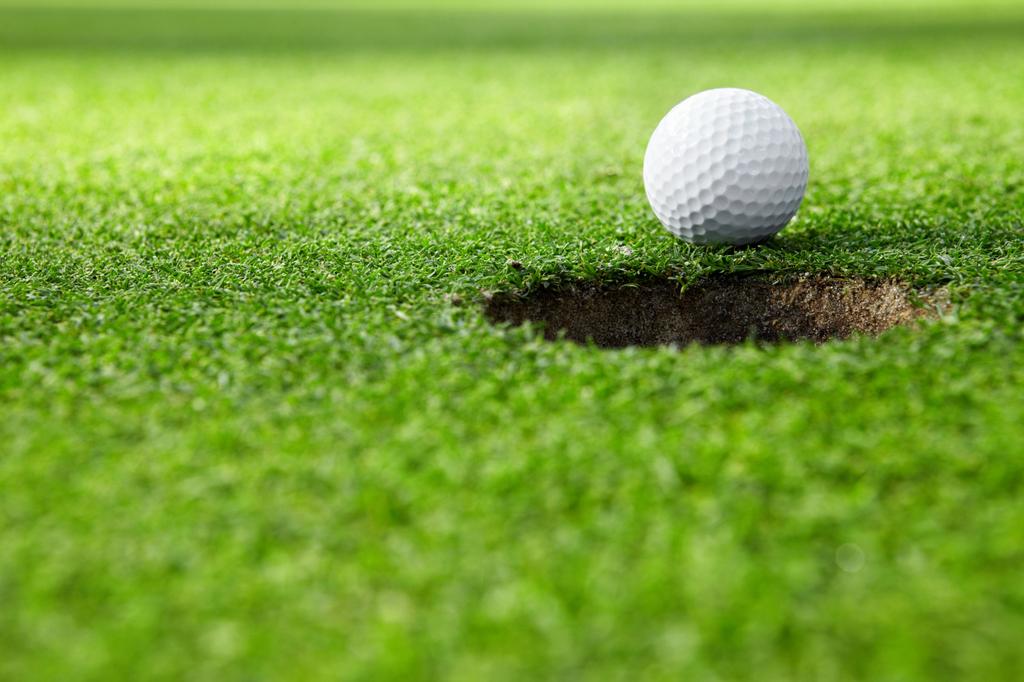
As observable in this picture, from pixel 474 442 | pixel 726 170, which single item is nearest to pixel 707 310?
pixel 726 170

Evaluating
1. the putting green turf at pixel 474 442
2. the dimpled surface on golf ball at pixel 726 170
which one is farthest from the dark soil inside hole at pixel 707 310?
the dimpled surface on golf ball at pixel 726 170

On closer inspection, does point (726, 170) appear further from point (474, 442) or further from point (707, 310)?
point (474, 442)

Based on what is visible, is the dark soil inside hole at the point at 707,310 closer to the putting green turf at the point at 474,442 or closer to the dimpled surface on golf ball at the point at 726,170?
the putting green turf at the point at 474,442

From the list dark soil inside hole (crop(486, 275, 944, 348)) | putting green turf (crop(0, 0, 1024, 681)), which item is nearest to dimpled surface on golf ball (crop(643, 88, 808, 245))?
putting green turf (crop(0, 0, 1024, 681))

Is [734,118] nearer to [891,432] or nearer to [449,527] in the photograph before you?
[891,432]

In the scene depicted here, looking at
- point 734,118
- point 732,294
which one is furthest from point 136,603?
point 734,118

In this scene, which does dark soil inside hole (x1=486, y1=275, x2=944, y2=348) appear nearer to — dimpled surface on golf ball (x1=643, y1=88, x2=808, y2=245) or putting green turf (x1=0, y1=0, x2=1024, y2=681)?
putting green turf (x1=0, y1=0, x2=1024, y2=681)
